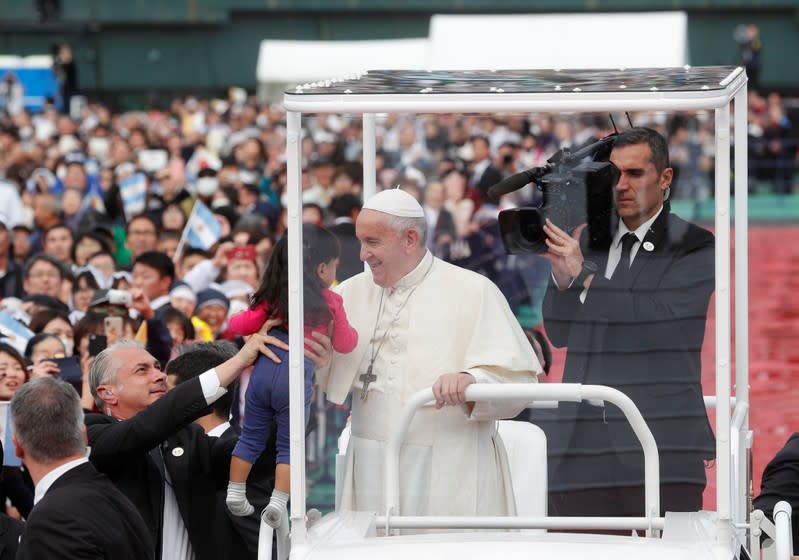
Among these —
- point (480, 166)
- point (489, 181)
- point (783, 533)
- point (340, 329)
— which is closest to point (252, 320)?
point (340, 329)

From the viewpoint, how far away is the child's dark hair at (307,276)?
16.1 ft

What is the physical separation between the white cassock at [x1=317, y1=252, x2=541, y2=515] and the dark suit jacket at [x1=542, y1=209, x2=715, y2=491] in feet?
0.86

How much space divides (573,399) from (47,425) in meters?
1.70

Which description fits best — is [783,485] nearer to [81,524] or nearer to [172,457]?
[172,457]

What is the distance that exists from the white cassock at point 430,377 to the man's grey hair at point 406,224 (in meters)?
0.08

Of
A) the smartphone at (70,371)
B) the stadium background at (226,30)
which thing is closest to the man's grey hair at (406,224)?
the smartphone at (70,371)

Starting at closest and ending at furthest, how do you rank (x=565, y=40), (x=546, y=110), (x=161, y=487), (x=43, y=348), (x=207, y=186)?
(x=546, y=110), (x=161, y=487), (x=43, y=348), (x=207, y=186), (x=565, y=40)

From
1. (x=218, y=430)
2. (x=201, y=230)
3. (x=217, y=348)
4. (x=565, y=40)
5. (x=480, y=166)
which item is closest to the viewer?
(x=218, y=430)

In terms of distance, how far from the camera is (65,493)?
194 inches

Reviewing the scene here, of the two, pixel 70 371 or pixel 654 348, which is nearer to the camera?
pixel 654 348

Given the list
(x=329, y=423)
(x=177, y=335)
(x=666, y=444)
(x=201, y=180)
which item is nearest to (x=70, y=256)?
(x=177, y=335)

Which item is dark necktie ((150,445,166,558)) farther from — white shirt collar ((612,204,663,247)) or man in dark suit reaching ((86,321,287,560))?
white shirt collar ((612,204,663,247))

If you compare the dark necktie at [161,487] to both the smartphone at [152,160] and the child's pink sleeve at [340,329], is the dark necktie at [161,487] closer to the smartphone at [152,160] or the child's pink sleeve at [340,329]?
the child's pink sleeve at [340,329]

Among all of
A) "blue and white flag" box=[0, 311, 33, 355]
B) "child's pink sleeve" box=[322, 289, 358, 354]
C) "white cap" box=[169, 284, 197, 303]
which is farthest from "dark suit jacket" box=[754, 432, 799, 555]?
"white cap" box=[169, 284, 197, 303]
